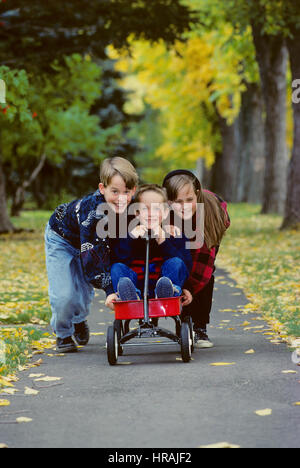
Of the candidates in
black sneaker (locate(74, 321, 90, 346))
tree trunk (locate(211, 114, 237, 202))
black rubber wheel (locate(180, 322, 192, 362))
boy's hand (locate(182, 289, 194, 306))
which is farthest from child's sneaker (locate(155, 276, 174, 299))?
tree trunk (locate(211, 114, 237, 202))

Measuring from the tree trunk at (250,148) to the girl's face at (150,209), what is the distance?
2923 cm

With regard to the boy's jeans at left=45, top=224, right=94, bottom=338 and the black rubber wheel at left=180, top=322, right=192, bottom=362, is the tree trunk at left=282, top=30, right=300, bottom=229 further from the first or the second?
the black rubber wheel at left=180, top=322, right=192, bottom=362

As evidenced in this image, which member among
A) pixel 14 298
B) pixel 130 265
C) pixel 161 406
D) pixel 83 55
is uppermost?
pixel 83 55

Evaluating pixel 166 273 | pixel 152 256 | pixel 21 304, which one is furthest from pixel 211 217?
pixel 21 304

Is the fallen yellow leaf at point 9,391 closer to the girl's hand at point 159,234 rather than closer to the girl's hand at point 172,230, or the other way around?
the girl's hand at point 159,234

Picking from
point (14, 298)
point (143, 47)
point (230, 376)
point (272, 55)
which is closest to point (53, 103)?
point (272, 55)

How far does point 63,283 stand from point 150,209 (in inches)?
44.5

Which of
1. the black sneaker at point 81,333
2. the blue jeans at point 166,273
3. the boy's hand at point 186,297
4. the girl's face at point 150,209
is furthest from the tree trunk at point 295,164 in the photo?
the girl's face at point 150,209

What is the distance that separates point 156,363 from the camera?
6.34 meters

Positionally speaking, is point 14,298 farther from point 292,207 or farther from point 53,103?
point 53,103

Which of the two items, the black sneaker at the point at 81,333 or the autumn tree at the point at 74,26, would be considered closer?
the black sneaker at the point at 81,333

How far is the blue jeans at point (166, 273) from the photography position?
245 inches

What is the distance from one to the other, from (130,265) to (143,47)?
106 feet

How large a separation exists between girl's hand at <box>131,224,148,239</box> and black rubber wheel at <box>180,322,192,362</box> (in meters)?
0.71
